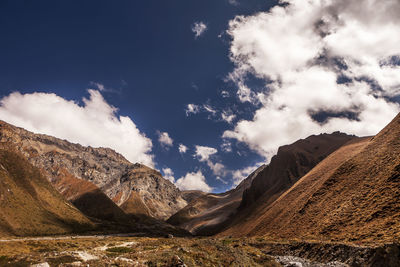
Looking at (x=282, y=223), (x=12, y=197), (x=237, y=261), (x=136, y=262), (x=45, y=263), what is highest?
(x=12, y=197)

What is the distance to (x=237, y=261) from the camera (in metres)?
19.6

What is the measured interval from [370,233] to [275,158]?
132 m

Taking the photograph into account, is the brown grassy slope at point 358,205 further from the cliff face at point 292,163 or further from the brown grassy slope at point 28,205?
the brown grassy slope at point 28,205

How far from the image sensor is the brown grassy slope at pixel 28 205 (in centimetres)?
10944

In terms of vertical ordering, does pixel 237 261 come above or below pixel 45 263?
below

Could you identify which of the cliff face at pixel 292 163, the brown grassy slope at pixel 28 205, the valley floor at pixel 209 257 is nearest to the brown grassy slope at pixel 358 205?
the valley floor at pixel 209 257

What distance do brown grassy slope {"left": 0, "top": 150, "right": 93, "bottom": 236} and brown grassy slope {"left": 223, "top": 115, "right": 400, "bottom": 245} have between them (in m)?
118

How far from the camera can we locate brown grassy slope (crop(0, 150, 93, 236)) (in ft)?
359

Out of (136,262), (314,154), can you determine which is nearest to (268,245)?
(136,262)

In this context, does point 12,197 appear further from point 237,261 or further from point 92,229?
point 237,261

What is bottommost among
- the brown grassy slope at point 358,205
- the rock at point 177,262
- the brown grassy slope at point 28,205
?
the brown grassy slope at point 358,205

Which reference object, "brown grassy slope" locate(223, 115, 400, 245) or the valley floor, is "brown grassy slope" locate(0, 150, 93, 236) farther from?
"brown grassy slope" locate(223, 115, 400, 245)

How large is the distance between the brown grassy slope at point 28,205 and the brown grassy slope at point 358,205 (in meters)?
118

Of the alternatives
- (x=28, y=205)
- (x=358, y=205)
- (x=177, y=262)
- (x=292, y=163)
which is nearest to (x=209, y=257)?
(x=177, y=262)
